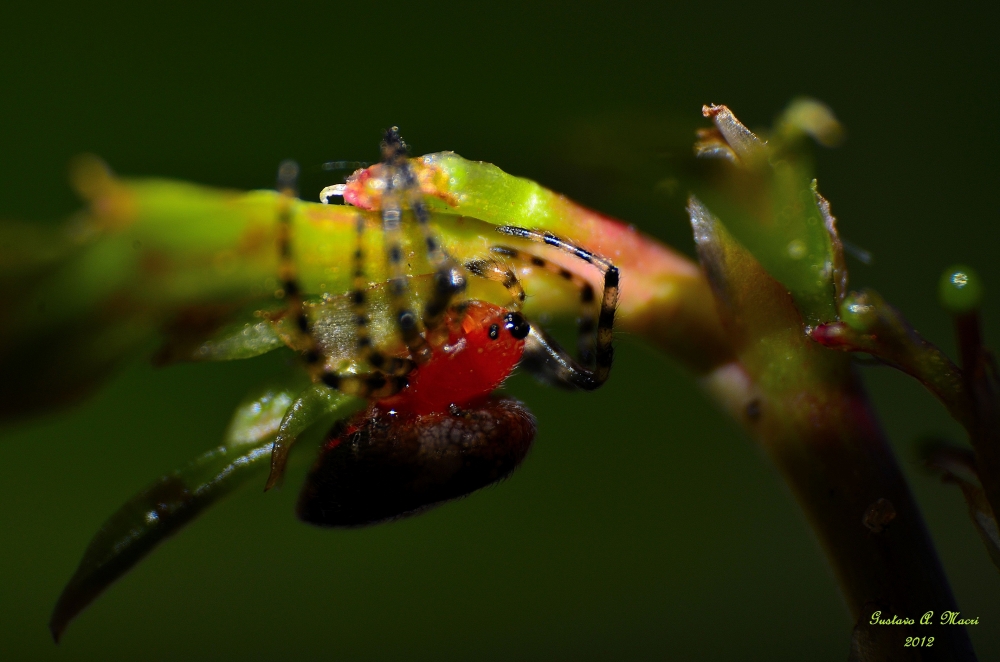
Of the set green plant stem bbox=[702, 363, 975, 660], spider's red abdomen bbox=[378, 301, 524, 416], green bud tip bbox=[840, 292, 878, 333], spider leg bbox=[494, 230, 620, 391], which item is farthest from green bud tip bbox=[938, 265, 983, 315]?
spider's red abdomen bbox=[378, 301, 524, 416]

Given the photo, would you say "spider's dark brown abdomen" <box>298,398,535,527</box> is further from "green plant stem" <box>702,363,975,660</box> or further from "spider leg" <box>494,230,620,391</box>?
"green plant stem" <box>702,363,975,660</box>

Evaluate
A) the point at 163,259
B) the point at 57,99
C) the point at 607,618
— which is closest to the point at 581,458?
the point at 607,618

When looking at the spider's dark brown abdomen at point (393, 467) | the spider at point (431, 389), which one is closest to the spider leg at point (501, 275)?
the spider at point (431, 389)

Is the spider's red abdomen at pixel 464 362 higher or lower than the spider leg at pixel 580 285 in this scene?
lower

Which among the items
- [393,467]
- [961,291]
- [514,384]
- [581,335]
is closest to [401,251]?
[393,467]

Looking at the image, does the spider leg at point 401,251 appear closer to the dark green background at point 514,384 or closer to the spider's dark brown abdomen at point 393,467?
the spider's dark brown abdomen at point 393,467
